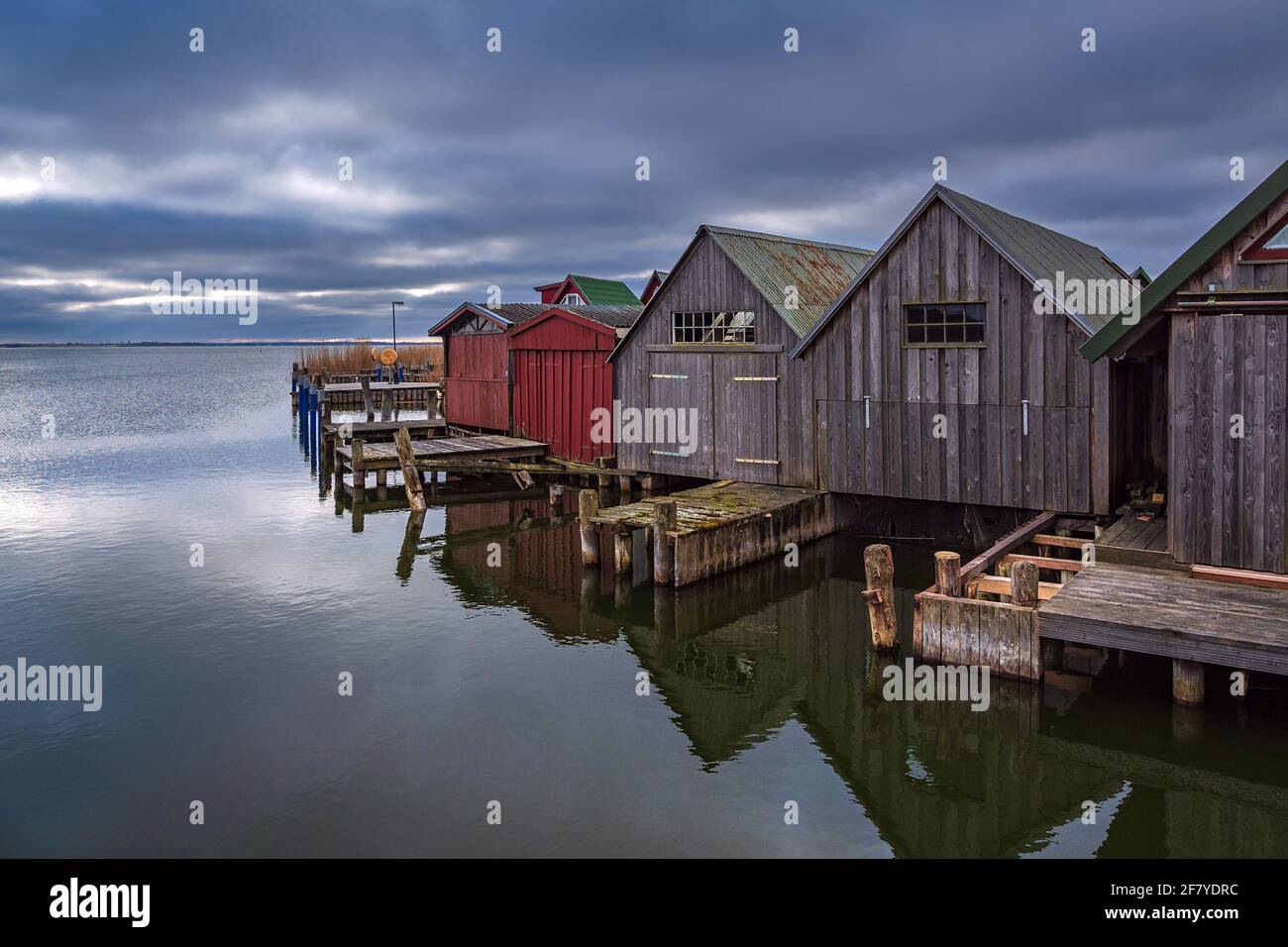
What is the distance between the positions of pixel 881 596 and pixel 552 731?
4795 mm

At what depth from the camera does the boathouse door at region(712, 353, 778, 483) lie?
2139cm

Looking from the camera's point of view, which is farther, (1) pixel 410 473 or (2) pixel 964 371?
(1) pixel 410 473

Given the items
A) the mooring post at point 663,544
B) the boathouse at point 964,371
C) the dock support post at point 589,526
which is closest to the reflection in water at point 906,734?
the mooring post at point 663,544

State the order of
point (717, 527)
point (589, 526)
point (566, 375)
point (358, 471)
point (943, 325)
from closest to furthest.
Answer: point (717, 527)
point (943, 325)
point (589, 526)
point (358, 471)
point (566, 375)

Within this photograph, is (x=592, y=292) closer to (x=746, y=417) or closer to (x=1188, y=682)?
(x=746, y=417)

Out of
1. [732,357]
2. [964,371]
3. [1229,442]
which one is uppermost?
[732,357]

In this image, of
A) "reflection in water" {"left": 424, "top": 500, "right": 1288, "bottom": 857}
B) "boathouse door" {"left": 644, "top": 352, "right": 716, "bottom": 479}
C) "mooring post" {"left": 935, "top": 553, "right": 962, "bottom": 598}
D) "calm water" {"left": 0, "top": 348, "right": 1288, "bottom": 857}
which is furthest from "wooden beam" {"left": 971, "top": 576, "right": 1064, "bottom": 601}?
"boathouse door" {"left": 644, "top": 352, "right": 716, "bottom": 479}

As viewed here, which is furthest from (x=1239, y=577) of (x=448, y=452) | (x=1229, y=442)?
(x=448, y=452)

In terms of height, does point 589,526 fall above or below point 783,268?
below

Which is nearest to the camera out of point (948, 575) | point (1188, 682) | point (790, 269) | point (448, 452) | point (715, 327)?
point (1188, 682)

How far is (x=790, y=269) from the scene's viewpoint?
2325cm
